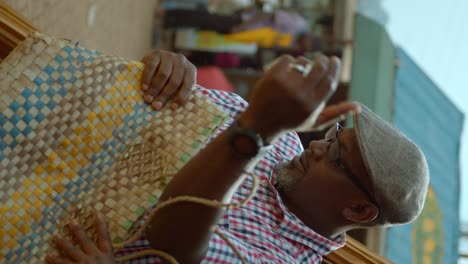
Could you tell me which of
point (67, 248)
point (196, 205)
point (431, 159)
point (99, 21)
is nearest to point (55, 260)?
point (67, 248)

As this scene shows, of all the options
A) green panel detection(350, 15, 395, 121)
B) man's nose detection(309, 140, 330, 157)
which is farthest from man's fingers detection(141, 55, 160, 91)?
green panel detection(350, 15, 395, 121)

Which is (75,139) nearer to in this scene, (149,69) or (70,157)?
(70,157)

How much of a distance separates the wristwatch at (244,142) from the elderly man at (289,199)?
8 cm

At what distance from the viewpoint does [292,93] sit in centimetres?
102

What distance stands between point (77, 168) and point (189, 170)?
394 mm

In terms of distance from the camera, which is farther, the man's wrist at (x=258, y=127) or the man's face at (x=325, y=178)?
the man's face at (x=325, y=178)

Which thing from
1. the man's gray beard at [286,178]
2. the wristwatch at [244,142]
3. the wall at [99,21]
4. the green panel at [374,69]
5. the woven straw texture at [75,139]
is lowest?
the green panel at [374,69]

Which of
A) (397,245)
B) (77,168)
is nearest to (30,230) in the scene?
(77,168)

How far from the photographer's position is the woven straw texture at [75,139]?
4.54ft

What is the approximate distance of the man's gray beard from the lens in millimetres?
1567

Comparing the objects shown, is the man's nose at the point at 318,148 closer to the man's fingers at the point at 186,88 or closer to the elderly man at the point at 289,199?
the elderly man at the point at 289,199

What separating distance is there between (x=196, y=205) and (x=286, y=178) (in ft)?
1.56

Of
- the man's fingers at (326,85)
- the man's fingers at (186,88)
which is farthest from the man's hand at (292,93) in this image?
the man's fingers at (186,88)

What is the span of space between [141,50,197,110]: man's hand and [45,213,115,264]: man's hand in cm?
32
